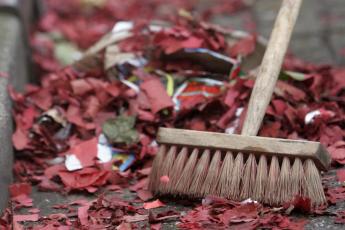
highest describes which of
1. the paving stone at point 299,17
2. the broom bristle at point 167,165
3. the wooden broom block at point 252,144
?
the paving stone at point 299,17

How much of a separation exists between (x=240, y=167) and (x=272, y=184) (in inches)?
4.8

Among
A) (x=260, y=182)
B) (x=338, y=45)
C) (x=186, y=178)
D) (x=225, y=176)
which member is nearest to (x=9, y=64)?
(x=186, y=178)

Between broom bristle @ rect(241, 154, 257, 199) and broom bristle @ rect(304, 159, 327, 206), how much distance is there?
0.17 metres

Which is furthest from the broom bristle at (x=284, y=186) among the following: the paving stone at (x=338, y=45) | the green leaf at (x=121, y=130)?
the paving stone at (x=338, y=45)

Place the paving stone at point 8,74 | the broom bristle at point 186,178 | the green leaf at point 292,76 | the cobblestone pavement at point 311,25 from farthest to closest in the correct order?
the cobblestone pavement at point 311,25
the green leaf at point 292,76
the paving stone at point 8,74
the broom bristle at point 186,178

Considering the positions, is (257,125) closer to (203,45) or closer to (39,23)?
(203,45)

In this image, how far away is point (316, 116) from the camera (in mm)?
2586

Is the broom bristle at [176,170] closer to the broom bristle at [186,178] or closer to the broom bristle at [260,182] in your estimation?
the broom bristle at [186,178]

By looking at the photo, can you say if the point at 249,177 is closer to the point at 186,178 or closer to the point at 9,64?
the point at 186,178

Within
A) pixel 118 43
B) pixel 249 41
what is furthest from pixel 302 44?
pixel 118 43

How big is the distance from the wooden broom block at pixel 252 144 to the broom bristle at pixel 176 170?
0.04 m

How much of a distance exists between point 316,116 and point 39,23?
2.55m

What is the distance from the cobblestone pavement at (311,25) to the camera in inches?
153

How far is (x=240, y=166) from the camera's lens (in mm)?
2176
